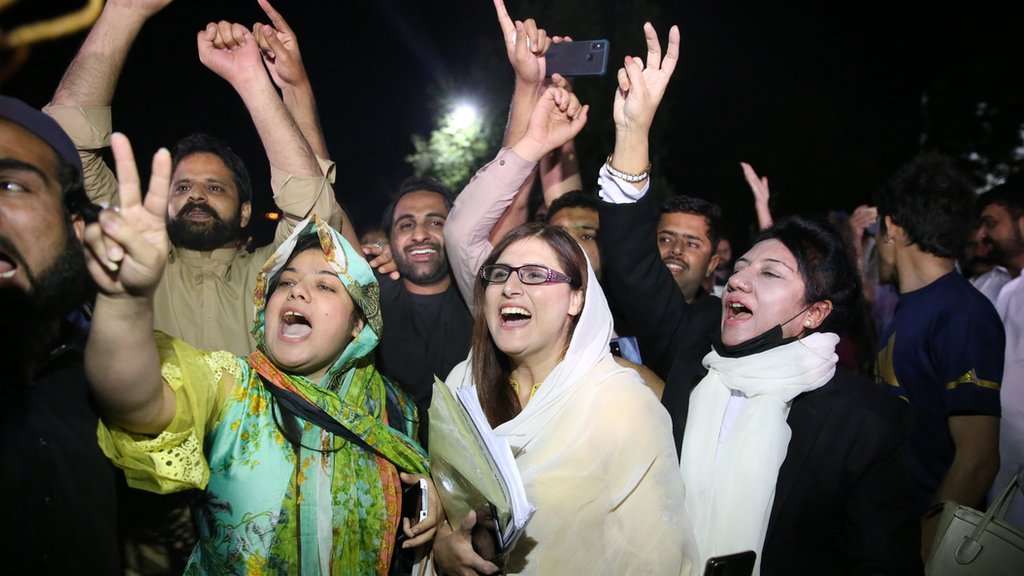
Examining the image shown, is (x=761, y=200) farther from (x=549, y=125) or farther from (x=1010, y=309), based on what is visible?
(x=549, y=125)

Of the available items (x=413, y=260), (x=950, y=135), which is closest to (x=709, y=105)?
(x=950, y=135)

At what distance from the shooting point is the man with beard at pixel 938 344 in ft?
10.5

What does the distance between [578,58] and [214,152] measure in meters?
1.69

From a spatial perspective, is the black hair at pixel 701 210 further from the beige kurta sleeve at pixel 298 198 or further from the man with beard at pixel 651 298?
the beige kurta sleeve at pixel 298 198

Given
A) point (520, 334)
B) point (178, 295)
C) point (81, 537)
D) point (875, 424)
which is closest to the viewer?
point (81, 537)

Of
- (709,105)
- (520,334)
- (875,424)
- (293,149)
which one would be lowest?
(875,424)

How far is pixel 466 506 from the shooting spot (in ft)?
7.24

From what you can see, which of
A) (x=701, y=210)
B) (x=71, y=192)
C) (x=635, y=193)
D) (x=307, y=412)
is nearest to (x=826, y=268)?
(x=635, y=193)

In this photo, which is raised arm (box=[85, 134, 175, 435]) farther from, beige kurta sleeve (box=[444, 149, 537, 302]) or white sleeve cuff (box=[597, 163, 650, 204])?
white sleeve cuff (box=[597, 163, 650, 204])

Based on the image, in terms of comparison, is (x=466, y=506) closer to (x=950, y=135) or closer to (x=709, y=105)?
(x=950, y=135)

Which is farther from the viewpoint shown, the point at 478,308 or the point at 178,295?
the point at 178,295

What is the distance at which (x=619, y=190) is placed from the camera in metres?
2.92

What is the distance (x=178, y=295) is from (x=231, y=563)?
52.8 inches

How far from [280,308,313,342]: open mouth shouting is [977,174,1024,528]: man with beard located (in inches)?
115
